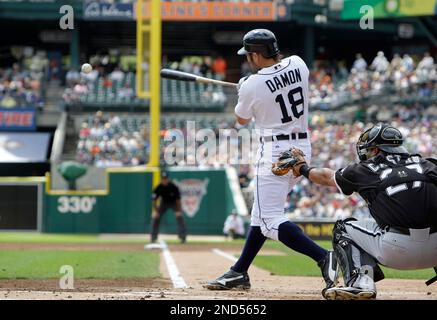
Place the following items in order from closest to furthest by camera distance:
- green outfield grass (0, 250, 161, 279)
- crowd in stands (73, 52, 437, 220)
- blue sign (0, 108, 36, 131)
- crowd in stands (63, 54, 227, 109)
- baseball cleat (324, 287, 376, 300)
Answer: baseball cleat (324, 287, 376, 300) < green outfield grass (0, 250, 161, 279) < crowd in stands (73, 52, 437, 220) < blue sign (0, 108, 36, 131) < crowd in stands (63, 54, 227, 109)

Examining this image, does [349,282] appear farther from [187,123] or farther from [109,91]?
[109,91]

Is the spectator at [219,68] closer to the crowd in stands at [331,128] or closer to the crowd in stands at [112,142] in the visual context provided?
the crowd in stands at [331,128]

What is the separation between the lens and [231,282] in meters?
6.93

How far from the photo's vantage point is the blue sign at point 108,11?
30.2 metres

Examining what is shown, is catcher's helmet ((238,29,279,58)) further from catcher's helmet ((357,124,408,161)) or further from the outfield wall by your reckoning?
the outfield wall

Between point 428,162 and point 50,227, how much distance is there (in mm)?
17876

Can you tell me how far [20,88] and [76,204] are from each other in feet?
27.3

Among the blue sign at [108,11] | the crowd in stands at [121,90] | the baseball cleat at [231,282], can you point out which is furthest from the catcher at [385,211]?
the blue sign at [108,11]

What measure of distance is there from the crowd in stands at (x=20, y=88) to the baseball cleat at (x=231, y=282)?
2315 cm

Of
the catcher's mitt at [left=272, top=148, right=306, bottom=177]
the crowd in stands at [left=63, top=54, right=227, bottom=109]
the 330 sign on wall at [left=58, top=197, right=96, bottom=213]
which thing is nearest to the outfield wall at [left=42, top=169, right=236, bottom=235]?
the 330 sign on wall at [left=58, top=197, right=96, bottom=213]

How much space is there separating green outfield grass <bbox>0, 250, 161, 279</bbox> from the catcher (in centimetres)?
332

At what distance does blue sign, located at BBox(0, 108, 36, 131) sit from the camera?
29.0m

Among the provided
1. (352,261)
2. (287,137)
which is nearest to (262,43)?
(287,137)
